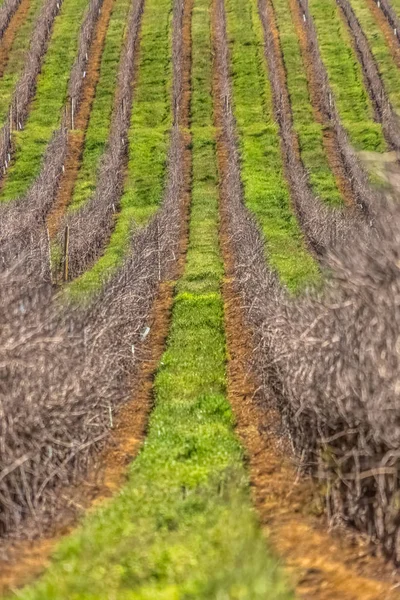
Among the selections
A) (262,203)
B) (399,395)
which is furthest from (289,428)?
(262,203)

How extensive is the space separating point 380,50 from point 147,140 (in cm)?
1800

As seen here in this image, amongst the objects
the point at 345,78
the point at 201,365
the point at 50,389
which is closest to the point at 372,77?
the point at 345,78

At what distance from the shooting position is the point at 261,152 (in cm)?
3375

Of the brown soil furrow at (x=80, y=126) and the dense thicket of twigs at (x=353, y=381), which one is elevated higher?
the dense thicket of twigs at (x=353, y=381)

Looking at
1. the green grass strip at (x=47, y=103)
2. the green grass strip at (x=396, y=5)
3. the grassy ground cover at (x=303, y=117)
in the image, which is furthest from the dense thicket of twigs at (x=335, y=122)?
the green grass strip at (x=47, y=103)

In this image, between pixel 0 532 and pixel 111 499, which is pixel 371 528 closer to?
pixel 111 499

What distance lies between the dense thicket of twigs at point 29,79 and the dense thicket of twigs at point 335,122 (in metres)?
16.5

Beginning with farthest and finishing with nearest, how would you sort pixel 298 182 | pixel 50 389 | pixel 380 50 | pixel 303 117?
1. pixel 380 50
2. pixel 303 117
3. pixel 298 182
4. pixel 50 389

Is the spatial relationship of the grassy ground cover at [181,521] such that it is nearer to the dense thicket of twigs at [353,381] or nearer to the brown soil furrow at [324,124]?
the dense thicket of twigs at [353,381]

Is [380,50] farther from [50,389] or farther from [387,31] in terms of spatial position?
[50,389]

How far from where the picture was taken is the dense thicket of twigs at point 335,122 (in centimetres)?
2836

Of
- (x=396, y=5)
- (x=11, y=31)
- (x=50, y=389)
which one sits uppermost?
(x=50, y=389)

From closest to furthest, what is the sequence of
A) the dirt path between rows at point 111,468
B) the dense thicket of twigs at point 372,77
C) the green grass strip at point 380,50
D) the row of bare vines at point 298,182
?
the dirt path between rows at point 111,468 < the row of bare vines at point 298,182 < the dense thicket of twigs at point 372,77 < the green grass strip at point 380,50

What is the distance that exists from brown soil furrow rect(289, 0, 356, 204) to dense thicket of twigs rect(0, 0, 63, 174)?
52.4 ft
